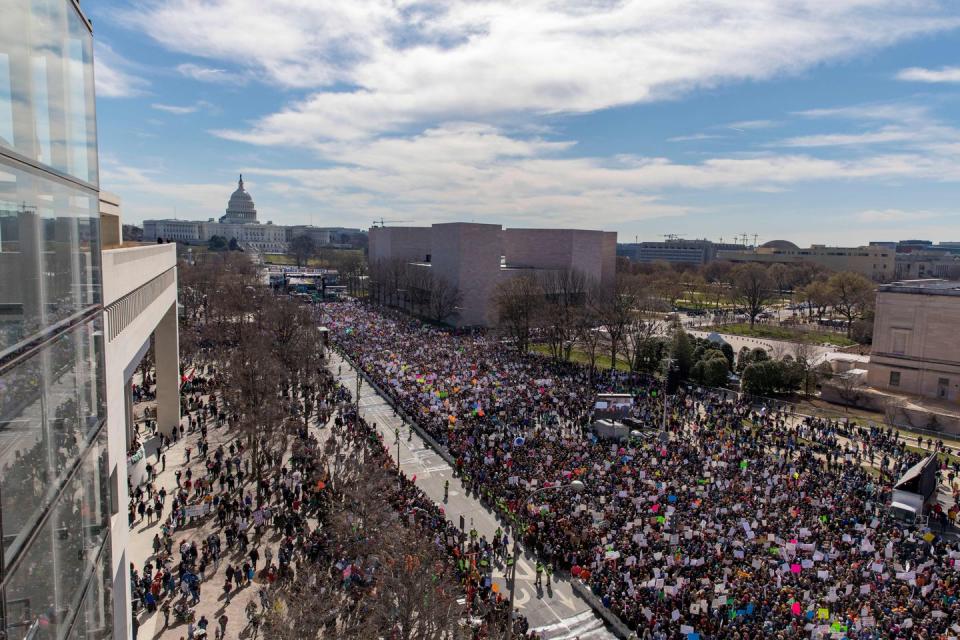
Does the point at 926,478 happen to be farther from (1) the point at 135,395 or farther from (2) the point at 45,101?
(1) the point at 135,395

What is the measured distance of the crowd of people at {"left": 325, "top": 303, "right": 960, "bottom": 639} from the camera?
576 inches

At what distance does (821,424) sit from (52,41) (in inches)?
1328

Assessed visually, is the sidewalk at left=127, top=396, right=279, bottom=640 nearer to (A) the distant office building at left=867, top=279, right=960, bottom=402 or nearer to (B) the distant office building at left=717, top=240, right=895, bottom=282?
(A) the distant office building at left=867, top=279, right=960, bottom=402

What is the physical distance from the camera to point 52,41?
15.7 feet

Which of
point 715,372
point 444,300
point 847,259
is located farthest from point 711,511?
point 847,259

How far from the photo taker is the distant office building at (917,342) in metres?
38.0

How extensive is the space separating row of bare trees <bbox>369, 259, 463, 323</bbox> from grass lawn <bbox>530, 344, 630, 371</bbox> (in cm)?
1512

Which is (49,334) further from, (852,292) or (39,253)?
(852,292)

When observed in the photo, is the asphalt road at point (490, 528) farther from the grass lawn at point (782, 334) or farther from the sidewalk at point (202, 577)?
the grass lawn at point (782, 334)

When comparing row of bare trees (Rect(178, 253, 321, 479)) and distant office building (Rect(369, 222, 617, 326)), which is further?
distant office building (Rect(369, 222, 617, 326))

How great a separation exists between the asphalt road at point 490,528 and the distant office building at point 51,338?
11.5 meters

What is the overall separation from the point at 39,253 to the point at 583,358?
4702 centimetres

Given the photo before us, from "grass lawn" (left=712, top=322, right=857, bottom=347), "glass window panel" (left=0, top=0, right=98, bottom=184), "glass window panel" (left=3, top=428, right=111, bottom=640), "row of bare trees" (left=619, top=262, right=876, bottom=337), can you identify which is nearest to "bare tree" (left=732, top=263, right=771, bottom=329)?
"row of bare trees" (left=619, top=262, right=876, bottom=337)

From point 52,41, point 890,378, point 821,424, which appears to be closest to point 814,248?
point 890,378
